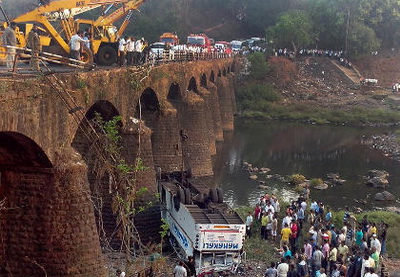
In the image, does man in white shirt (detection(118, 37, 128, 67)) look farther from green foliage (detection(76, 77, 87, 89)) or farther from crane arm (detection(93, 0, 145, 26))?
green foliage (detection(76, 77, 87, 89))

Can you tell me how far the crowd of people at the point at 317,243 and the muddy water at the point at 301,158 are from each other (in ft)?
30.3

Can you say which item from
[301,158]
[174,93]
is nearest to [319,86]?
[301,158]

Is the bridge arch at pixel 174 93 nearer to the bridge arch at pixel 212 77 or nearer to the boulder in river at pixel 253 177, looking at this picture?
the boulder in river at pixel 253 177

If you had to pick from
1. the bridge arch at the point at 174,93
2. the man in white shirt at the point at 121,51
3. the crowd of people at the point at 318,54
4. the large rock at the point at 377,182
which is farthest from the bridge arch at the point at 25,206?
the crowd of people at the point at 318,54

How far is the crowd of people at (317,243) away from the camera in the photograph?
18891mm

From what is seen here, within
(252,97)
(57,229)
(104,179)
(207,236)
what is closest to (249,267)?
(207,236)

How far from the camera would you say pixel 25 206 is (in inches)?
667

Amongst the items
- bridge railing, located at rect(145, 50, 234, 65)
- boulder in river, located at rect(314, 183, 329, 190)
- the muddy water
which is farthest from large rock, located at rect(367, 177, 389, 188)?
bridge railing, located at rect(145, 50, 234, 65)

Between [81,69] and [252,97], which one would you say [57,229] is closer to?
[81,69]

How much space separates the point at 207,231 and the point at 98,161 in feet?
15.6

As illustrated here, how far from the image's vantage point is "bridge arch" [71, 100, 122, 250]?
21109 mm

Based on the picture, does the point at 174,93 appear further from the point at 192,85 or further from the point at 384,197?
the point at 384,197

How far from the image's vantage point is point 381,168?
48.9m

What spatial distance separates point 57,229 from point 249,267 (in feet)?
26.7
